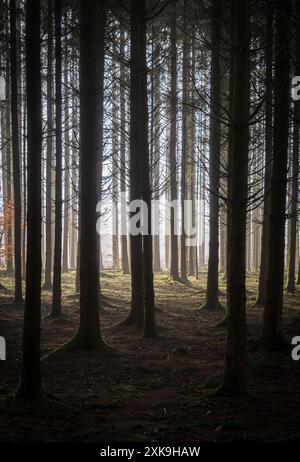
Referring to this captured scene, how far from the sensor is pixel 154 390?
7.41 meters

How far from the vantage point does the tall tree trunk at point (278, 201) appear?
8984mm

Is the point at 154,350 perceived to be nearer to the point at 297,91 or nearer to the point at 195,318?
the point at 195,318

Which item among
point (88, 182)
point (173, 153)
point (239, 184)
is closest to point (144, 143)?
point (88, 182)

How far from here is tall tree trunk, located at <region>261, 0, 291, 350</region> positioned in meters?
8.98

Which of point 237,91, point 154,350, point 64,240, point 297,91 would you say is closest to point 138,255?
point 154,350

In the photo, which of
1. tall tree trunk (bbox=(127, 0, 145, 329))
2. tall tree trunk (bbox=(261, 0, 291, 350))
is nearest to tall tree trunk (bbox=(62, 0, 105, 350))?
tall tree trunk (bbox=(127, 0, 145, 329))

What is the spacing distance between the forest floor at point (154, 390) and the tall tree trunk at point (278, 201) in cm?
62

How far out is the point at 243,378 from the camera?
654cm

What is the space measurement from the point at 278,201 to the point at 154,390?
429 cm

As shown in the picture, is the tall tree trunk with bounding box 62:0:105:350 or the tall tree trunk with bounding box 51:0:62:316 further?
the tall tree trunk with bounding box 51:0:62:316

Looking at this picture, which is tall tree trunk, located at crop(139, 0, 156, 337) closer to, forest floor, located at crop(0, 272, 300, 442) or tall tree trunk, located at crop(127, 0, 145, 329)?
tall tree trunk, located at crop(127, 0, 145, 329)

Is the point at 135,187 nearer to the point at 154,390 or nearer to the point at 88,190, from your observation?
the point at 88,190

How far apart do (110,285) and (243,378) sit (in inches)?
656

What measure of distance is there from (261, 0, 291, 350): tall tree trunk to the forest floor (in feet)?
2.04
